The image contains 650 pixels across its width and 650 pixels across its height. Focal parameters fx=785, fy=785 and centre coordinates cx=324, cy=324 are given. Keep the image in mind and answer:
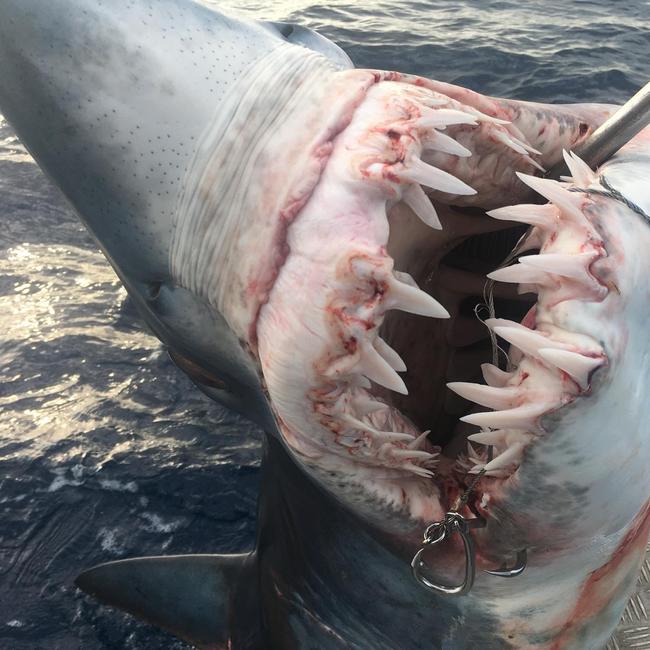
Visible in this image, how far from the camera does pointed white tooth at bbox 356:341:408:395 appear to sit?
1055 millimetres

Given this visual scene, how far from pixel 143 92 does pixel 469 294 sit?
90 centimetres

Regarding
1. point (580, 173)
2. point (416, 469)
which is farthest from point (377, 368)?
point (580, 173)

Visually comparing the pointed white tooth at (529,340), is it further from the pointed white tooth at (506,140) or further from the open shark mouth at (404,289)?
the pointed white tooth at (506,140)

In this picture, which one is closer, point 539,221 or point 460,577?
point 539,221

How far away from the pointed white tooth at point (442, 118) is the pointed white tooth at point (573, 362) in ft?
1.13

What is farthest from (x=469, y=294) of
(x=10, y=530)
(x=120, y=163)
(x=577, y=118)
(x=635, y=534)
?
(x=10, y=530)

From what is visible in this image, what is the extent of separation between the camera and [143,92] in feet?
3.98

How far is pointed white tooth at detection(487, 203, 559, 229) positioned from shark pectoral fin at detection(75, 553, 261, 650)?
1284 millimetres

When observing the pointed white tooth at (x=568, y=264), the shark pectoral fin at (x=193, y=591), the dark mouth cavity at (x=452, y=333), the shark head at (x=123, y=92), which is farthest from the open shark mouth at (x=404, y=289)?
the shark pectoral fin at (x=193, y=591)

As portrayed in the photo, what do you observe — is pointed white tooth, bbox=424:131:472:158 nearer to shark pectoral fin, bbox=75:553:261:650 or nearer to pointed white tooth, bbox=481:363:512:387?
pointed white tooth, bbox=481:363:512:387

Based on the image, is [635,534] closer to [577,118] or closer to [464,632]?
[464,632]

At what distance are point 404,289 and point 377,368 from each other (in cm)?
12

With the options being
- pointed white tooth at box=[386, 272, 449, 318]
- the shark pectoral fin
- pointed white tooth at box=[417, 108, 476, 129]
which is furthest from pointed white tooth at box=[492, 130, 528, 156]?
the shark pectoral fin

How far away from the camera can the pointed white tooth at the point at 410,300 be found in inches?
40.1
